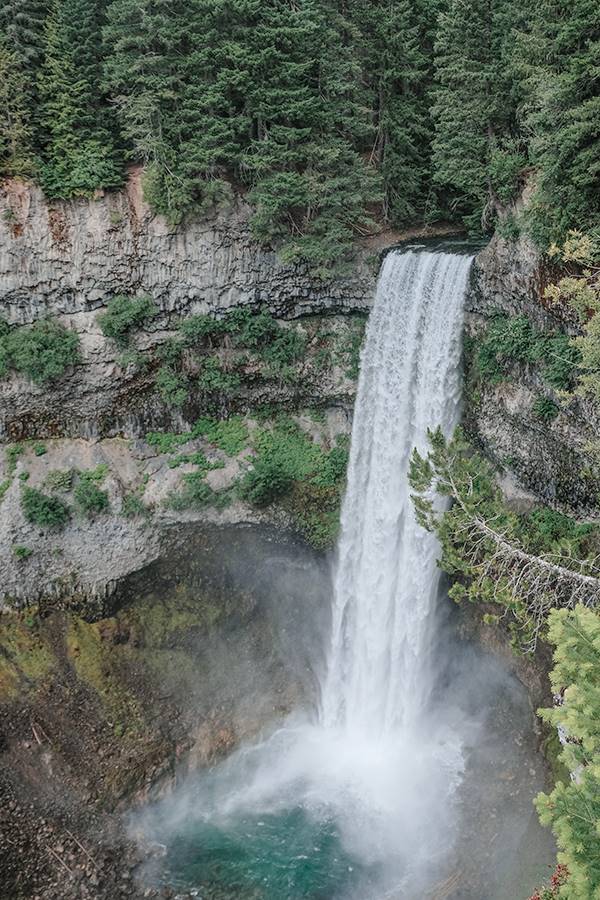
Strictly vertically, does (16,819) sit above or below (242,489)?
below

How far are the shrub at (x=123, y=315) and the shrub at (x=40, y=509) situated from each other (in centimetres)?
618

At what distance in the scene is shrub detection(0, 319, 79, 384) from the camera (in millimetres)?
21422

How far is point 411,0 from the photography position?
80.2 ft

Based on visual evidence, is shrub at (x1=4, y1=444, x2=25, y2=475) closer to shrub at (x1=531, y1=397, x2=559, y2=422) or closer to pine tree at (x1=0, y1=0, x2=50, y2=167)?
pine tree at (x1=0, y1=0, x2=50, y2=167)

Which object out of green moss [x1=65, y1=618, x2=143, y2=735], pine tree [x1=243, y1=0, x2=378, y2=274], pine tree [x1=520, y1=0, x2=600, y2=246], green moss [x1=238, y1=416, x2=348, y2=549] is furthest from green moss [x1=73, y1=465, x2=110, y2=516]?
pine tree [x1=520, y1=0, x2=600, y2=246]

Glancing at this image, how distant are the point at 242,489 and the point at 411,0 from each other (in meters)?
20.8

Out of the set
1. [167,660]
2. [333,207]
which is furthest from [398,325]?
[167,660]

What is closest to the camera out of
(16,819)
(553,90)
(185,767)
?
(553,90)

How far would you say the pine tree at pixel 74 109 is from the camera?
20.6m

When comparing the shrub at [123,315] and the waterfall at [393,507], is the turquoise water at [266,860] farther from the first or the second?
the shrub at [123,315]

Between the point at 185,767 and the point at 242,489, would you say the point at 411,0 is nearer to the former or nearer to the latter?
the point at 242,489

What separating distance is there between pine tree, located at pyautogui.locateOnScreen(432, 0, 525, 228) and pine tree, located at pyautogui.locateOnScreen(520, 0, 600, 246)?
15.3 ft

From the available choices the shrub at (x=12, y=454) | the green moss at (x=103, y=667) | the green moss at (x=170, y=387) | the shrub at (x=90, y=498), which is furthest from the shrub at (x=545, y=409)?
the shrub at (x=12, y=454)

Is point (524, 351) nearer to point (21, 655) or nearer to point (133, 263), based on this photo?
point (133, 263)
